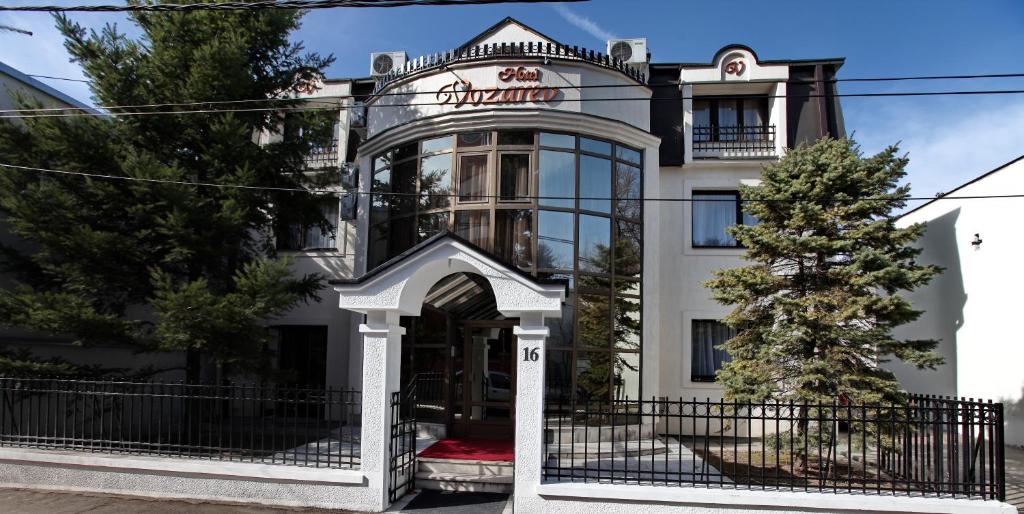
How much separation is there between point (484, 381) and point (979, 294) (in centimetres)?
1017

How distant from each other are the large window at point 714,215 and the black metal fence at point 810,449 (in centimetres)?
392

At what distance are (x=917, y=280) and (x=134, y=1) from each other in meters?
14.6

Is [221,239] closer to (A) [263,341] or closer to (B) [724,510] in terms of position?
(A) [263,341]

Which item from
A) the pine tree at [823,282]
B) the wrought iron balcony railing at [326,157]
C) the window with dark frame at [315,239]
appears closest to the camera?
the pine tree at [823,282]

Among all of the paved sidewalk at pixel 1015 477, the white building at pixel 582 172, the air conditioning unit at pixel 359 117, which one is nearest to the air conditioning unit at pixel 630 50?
the white building at pixel 582 172

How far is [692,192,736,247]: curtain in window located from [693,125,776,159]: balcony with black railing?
984mm

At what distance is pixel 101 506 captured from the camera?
26.0 ft

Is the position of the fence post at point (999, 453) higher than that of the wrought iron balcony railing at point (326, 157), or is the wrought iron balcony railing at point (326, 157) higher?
the wrought iron balcony railing at point (326, 157)

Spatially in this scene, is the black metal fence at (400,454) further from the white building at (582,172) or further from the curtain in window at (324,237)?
the curtain in window at (324,237)

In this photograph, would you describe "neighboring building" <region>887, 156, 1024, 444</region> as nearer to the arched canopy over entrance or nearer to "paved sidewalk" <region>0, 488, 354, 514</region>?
the arched canopy over entrance

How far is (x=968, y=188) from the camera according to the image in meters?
13.4

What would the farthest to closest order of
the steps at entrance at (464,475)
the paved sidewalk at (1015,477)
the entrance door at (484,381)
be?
the entrance door at (484,381), the steps at entrance at (464,475), the paved sidewalk at (1015,477)

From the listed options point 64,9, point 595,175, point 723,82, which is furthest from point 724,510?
point 723,82

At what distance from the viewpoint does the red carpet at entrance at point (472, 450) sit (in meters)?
9.33
